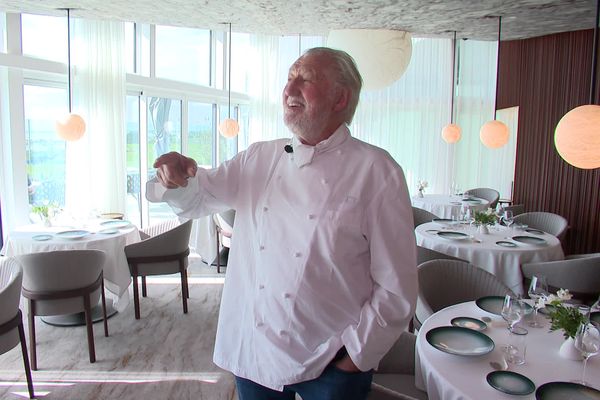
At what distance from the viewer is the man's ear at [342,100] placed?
1550 millimetres

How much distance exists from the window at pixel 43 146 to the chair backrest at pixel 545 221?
5.57 meters

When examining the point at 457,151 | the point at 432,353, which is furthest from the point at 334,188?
the point at 457,151

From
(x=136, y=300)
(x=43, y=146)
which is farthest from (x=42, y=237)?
(x=43, y=146)

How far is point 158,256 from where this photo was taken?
4504mm

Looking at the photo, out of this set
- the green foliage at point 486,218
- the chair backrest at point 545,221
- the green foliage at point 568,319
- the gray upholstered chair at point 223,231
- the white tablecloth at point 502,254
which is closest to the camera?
the green foliage at point 568,319

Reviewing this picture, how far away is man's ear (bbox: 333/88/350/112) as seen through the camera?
1550 mm

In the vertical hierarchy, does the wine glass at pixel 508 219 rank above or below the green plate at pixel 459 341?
above

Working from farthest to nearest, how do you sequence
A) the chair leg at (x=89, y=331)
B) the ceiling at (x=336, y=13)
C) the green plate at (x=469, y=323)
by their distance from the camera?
1. the ceiling at (x=336, y=13)
2. the chair leg at (x=89, y=331)
3. the green plate at (x=469, y=323)

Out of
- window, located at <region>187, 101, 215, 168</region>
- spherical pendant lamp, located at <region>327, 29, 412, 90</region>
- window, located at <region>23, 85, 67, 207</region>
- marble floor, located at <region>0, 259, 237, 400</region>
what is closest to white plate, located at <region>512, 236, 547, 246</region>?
spherical pendant lamp, located at <region>327, 29, 412, 90</region>

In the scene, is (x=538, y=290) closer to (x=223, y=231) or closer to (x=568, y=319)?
(x=568, y=319)

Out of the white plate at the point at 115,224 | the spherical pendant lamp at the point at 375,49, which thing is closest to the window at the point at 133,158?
the white plate at the point at 115,224

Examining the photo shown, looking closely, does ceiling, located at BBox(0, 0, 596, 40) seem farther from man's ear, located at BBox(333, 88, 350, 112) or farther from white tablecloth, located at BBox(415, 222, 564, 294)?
man's ear, located at BBox(333, 88, 350, 112)

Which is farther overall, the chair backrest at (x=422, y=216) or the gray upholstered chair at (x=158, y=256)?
the chair backrest at (x=422, y=216)

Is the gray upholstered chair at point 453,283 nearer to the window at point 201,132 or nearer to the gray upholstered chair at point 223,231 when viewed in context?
the gray upholstered chair at point 223,231
